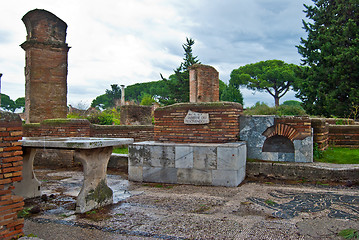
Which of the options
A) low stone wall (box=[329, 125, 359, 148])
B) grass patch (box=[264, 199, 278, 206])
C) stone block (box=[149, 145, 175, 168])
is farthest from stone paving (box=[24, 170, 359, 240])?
low stone wall (box=[329, 125, 359, 148])

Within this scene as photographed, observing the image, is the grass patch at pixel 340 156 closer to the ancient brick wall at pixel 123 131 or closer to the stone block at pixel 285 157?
the stone block at pixel 285 157

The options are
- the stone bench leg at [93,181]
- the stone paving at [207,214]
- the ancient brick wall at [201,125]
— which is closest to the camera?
the stone paving at [207,214]

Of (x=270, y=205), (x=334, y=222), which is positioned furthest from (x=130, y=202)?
(x=334, y=222)

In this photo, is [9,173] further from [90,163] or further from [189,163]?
[189,163]

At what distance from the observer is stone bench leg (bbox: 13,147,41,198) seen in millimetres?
4828

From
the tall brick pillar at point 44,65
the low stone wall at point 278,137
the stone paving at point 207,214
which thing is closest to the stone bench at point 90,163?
the stone paving at point 207,214

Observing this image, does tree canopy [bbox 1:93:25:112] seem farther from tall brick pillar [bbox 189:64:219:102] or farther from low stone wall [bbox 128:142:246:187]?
low stone wall [bbox 128:142:246:187]

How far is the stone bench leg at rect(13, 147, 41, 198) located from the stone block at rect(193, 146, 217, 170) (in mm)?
2937

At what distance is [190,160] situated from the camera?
600 cm

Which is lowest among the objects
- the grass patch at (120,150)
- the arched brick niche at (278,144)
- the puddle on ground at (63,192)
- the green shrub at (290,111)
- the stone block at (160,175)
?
the puddle on ground at (63,192)

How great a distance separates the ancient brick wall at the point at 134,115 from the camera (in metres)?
13.9

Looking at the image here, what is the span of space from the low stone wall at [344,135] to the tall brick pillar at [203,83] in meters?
6.41

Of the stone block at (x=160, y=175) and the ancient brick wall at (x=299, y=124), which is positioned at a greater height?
the ancient brick wall at (x=299, y=124)

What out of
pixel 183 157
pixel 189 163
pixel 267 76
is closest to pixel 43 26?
pixel 183 157
